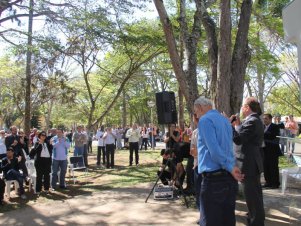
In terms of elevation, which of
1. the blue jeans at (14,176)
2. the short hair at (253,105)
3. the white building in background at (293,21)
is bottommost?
the blue jeans at (14,176)

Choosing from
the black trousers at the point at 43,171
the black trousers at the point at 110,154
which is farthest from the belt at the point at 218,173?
the black trousers at the point at 110,154

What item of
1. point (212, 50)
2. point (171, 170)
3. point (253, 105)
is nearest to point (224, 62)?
point (212, 50)

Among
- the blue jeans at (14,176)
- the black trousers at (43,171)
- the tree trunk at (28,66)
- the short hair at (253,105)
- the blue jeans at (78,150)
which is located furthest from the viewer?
the blue jeans at (78,150)

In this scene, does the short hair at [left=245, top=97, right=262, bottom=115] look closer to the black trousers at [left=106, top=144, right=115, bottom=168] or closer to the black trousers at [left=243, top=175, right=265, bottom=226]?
the black trousers at [left=243, top=175, right=265, bottom=226]

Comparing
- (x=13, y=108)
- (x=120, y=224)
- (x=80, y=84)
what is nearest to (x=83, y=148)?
(x=120, y=224)

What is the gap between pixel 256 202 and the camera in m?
5.42

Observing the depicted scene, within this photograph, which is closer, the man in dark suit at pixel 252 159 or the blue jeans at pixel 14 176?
the man in dark suit at pixel 252 159

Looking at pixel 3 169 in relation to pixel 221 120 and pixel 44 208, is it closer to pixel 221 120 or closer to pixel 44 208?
pixel 44 208

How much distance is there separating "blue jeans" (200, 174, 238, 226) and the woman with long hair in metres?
7.45

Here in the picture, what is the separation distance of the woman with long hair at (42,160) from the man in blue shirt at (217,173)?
7.42 meters

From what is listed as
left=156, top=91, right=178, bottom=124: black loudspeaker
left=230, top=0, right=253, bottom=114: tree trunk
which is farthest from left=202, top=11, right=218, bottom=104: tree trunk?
left=156, top=91, right=178, bottom=124: black loudspeaker

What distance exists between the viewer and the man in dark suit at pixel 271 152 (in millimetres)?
9164

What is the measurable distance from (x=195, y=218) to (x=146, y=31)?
1176cm

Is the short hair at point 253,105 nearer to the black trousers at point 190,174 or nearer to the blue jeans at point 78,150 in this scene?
the black trousers at point 190,174
